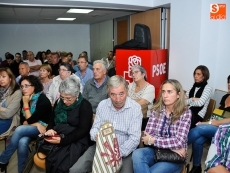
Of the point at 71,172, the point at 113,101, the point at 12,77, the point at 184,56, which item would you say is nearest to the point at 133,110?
the point at 113,101

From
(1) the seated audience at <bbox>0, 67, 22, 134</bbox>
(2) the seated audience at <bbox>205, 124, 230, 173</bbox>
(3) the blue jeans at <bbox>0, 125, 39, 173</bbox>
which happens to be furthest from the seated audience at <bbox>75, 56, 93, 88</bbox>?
(2) the seated audience at <bbox>205, 124, 230, 173</bbox>

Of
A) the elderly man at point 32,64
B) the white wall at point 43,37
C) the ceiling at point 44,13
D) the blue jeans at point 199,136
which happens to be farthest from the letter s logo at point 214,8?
the white wall at point 43,37

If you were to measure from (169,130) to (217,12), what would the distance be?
267 centimetres

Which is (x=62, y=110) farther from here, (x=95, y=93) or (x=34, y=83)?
(x=95, y=93)

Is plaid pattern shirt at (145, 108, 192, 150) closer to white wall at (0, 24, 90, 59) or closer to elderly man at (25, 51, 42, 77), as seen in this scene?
elderly man at (25, 51, 42, 77)

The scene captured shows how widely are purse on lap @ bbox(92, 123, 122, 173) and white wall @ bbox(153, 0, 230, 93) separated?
264cm

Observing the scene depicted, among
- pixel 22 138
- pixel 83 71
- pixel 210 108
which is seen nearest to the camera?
pixel 22 138

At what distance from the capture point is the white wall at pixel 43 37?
9375mm

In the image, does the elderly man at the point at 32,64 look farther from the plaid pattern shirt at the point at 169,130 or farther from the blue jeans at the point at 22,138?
the plaid pattern shirt at the point at 169,130

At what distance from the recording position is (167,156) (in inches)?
75.3

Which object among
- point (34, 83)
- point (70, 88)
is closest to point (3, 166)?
point (34, 83)

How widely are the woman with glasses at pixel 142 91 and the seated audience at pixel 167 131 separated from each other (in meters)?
0.91

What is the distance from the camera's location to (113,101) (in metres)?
2.12

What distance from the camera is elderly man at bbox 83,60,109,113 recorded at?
3.16 m
